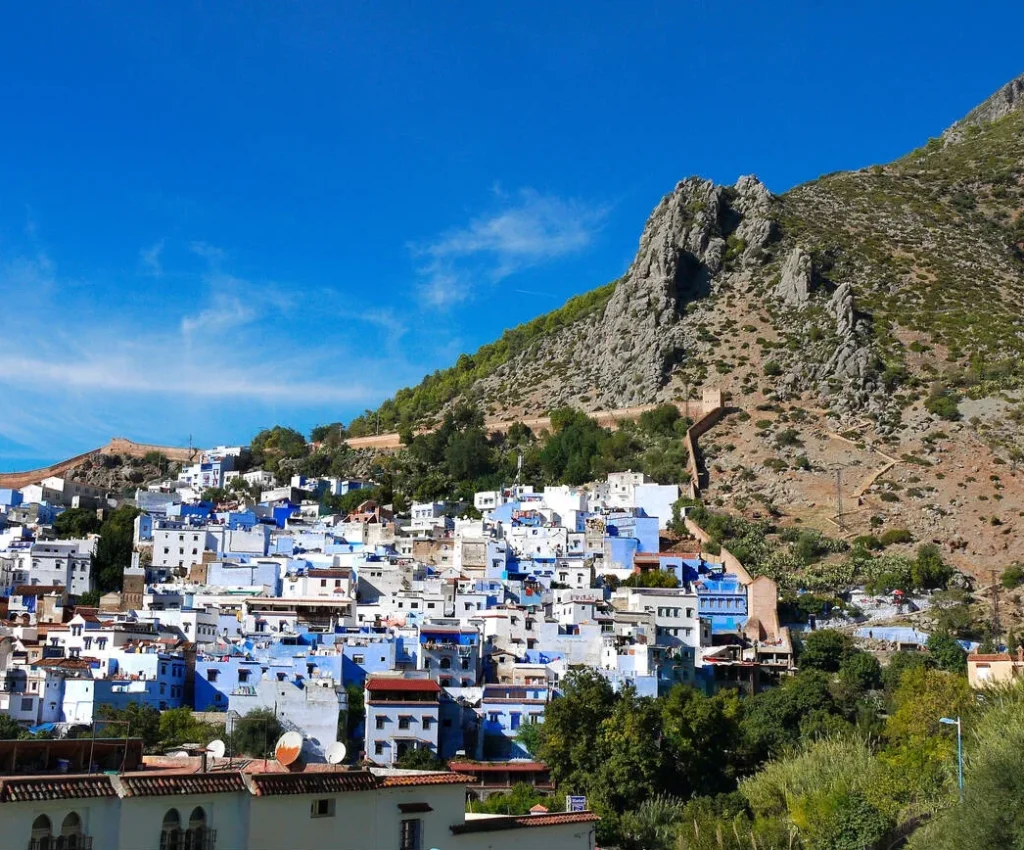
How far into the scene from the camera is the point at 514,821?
19.6 meters

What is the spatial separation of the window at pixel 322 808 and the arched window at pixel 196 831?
1415mm

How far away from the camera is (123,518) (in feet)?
237

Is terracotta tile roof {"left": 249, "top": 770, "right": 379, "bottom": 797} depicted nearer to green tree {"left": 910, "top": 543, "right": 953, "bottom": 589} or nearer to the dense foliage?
the dense foliage

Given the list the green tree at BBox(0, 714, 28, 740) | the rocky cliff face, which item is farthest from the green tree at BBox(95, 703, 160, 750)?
the rocky cliff face

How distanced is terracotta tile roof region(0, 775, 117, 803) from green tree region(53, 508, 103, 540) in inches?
2359

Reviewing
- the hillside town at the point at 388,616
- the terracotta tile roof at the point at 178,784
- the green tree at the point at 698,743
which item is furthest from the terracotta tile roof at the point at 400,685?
the terracotta tile roof at the point at 178,784

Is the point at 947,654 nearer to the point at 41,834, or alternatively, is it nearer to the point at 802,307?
the point at 41,834

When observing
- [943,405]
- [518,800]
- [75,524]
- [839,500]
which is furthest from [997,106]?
[518,800]

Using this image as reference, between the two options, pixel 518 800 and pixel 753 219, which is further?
pixel 753 219

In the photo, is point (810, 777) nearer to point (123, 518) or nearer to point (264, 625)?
point (264, 625)

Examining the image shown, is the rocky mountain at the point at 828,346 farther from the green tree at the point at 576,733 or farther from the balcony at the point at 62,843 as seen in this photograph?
the balcony at the point at 62,843

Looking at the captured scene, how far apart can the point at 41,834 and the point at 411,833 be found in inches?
199

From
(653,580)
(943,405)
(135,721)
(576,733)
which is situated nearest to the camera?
(135,721)

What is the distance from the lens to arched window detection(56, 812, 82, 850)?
1454cm
